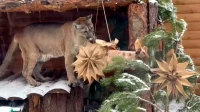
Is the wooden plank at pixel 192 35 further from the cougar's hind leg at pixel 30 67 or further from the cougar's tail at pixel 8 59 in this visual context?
the cougar's hind leg at pixel 30 67

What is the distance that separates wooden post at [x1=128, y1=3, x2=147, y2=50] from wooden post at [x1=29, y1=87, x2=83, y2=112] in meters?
0.65

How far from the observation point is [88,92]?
3.98 m

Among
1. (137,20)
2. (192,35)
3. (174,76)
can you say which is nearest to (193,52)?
(192,35)

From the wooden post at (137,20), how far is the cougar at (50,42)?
0.30m

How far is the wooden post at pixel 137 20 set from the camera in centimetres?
334

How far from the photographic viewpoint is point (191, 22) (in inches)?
256

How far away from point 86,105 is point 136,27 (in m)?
0.88

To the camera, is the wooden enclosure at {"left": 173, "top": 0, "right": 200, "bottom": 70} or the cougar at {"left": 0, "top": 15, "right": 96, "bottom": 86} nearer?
the cougar at {"left": 0, "top": 15, "right": 96, "bottom": 86}

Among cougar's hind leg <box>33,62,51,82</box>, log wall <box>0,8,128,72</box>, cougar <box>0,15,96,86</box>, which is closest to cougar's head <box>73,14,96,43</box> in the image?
cougar <box>0,15,96,86</box>

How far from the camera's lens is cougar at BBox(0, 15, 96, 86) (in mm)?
3521

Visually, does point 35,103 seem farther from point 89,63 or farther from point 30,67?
point 89,63

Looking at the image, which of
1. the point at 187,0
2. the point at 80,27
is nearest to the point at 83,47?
the point at 80,27

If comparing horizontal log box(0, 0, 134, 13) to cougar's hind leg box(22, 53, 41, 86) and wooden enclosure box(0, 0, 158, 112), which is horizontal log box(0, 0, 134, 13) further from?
cougar's hind leg box(22, 53, 41, 86)

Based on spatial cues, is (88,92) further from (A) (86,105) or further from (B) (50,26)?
(B) (50,26)
